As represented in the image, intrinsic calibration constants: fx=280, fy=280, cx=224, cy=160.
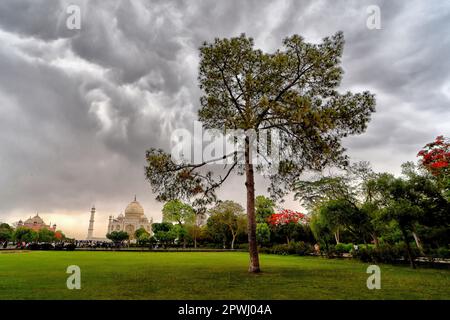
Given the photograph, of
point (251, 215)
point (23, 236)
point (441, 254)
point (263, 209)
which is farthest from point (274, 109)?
point (23, 236)

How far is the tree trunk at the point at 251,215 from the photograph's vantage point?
14250 millimetres

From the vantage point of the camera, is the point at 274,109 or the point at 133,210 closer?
the point at 274,109

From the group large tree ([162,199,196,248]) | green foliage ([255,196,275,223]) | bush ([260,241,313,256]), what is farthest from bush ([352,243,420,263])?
large tree ([162,199,196,248])

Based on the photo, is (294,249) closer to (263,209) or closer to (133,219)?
(263,209)

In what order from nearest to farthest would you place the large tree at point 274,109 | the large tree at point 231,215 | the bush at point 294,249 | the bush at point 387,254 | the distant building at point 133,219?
the large tree at point 274,109 < the bush at point 387,254 < the bush at point 294,249 < the large tree at point 231,215 < the distant building at point 133,219

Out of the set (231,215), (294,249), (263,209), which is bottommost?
(294,249)

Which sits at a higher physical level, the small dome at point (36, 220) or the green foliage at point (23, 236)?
the small dome at point (36, 220)

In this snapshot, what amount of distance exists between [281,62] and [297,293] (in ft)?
33.3

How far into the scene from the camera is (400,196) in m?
20.2

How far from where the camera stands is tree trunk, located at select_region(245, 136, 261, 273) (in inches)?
561

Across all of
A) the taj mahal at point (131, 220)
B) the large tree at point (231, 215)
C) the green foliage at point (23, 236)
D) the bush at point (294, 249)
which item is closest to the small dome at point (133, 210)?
the taj mahal at point (131, 220)

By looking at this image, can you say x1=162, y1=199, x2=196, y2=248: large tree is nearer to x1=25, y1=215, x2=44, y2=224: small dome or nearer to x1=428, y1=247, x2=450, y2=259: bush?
x1=428, y1=247, x2=450, y2=259: bush

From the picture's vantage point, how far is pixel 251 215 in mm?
14344

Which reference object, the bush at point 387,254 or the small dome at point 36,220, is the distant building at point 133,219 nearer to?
the small dome at point 36,220
